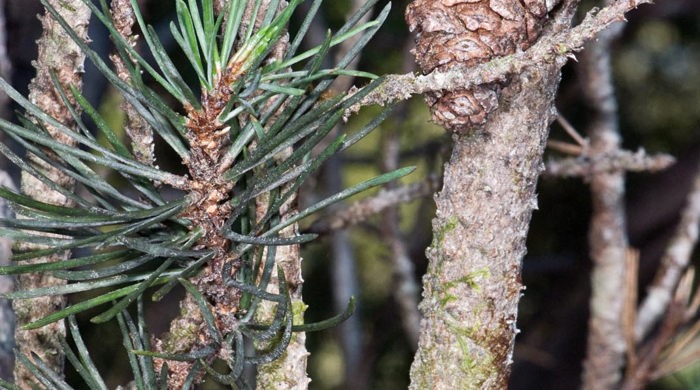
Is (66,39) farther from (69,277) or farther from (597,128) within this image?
(597,128)

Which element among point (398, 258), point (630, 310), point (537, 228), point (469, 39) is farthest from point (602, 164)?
point (537, 228)

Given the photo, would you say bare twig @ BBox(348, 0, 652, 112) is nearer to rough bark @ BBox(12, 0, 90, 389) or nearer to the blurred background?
rough bark @ BBox(12, 0, 90, 389)

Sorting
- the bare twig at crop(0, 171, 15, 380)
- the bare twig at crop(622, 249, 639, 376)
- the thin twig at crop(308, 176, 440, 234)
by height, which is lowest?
the bare twig at crop(622, 249, 639, 376)

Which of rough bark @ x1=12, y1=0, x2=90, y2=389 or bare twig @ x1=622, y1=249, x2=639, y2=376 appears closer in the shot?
rough bark @ x1=12, y1=0, x2=90, y2=389

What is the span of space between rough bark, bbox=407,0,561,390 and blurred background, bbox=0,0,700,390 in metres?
0.57

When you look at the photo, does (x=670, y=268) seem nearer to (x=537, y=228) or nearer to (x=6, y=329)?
(x=537, y=228)

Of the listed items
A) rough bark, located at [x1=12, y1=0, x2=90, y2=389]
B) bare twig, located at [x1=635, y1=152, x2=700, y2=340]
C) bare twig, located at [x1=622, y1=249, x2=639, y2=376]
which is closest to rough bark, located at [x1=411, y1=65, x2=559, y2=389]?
rough bark, located at [x1=12, y1=0, x2=90, y2=389]

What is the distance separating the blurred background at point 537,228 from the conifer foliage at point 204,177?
0.60 metres

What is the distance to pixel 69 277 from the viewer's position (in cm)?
29

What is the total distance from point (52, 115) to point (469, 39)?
0.18m

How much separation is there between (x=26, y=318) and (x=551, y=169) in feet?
1.43

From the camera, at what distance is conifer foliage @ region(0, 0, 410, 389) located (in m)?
0.29

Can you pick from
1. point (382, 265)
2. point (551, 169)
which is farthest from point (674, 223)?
point (551, 169)

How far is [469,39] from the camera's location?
0.31 meters
